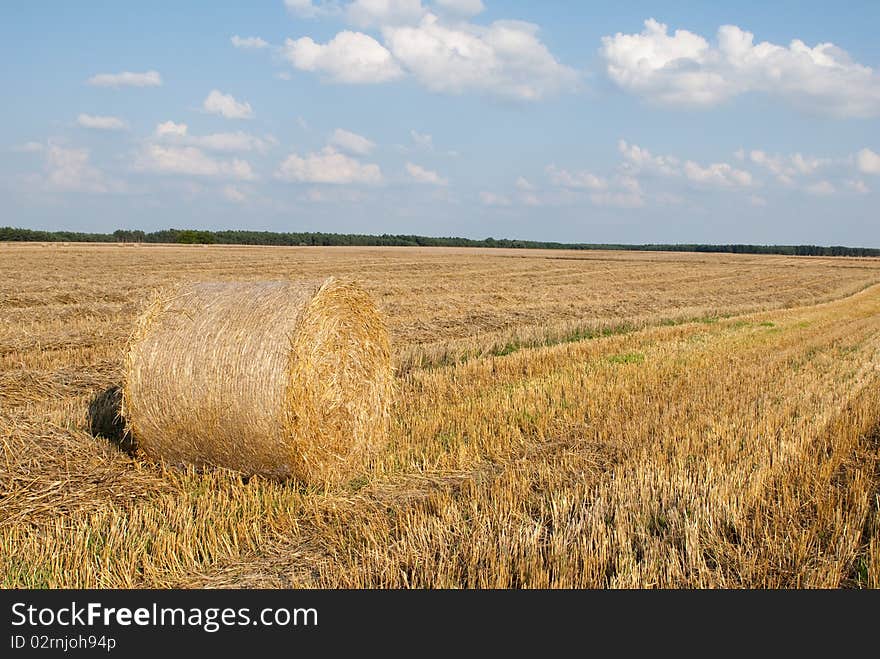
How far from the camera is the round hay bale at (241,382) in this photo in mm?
5777

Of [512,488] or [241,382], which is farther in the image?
[241,382]

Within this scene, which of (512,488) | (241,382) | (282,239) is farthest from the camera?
(282,239)

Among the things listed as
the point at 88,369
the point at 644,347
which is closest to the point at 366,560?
the point at 88,369

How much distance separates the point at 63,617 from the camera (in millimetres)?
3619

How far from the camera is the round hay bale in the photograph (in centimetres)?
578

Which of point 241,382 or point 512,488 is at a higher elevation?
point 241,382

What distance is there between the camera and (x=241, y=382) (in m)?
5.79

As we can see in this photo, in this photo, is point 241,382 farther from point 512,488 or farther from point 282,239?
point 282,239

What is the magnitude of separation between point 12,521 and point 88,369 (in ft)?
17.9

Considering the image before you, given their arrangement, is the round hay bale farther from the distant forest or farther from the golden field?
the distant forest

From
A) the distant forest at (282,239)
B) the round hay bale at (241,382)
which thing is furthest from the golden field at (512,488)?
the distant forest at (282,239)

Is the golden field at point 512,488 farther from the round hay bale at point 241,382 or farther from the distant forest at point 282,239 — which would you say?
the distant forest at point 282,239

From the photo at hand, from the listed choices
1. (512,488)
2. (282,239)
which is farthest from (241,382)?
(282,239)

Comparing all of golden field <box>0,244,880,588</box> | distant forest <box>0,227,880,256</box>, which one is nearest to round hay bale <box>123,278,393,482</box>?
golden field <box>0,244,880,588</box>
